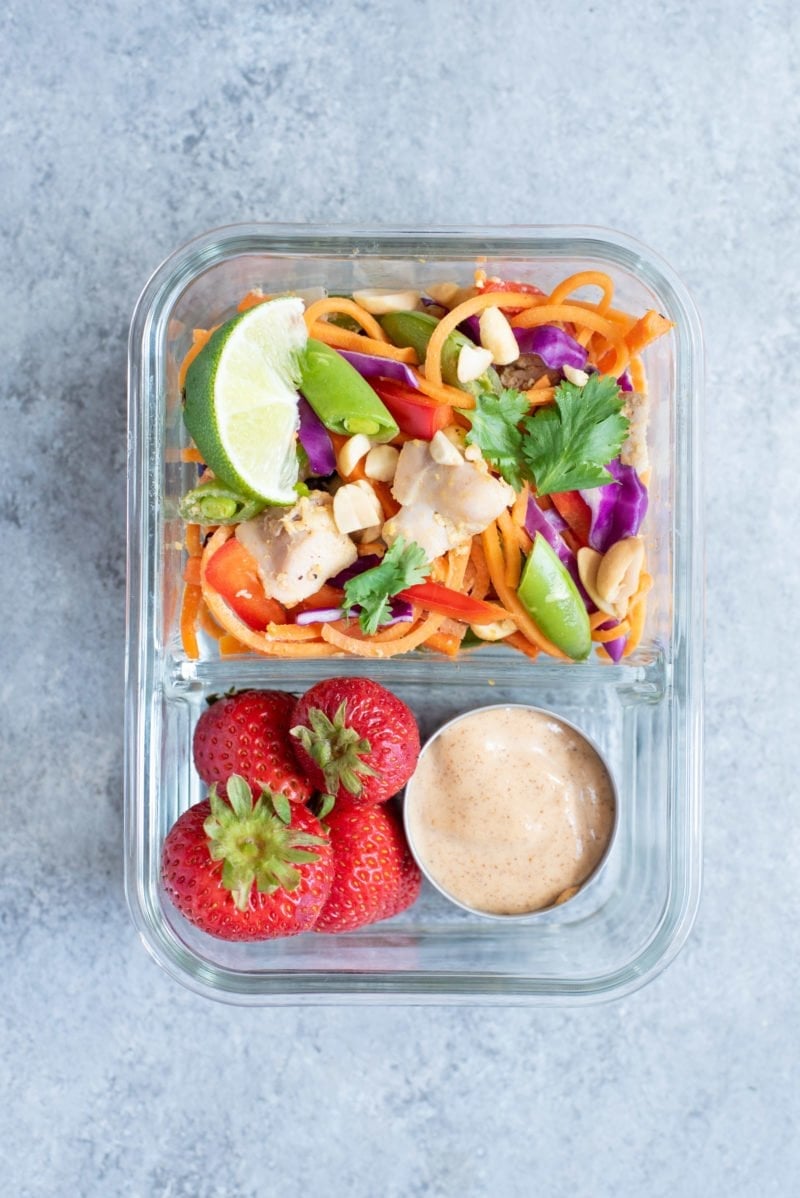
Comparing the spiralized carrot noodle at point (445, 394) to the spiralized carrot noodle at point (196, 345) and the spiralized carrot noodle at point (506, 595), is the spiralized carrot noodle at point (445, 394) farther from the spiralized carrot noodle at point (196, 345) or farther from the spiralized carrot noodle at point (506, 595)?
the spiralized carrot noodle at point (196, 345)

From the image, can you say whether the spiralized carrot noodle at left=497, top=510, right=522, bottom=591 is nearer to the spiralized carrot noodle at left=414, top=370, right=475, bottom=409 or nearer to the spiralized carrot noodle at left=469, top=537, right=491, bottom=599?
the spiralized carrot noodle at left=469, top=537, right=491, bottom=599

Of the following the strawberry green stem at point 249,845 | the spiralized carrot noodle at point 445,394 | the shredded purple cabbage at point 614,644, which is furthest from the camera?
the shredded purple cabbage at point 614,644

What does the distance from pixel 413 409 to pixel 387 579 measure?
0.22 metres

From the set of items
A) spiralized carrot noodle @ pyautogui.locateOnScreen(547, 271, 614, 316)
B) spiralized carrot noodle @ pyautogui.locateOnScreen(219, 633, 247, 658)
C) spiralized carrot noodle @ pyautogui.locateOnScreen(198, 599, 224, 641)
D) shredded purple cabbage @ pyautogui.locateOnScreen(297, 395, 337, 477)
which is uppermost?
spiralized carrot noodle @ pyautogui.locateOnScreen(547, 271, 614, 316)

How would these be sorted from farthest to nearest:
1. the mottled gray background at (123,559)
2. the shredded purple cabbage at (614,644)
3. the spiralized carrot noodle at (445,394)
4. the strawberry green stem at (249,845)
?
the mottled gray background at (123,559) < the shredded purple cabbage at (614,644) < the spiralized carrot noodle at (445,394) < the strawberry green stem at (249,845)

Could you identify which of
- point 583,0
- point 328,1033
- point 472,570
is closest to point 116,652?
point 472,570

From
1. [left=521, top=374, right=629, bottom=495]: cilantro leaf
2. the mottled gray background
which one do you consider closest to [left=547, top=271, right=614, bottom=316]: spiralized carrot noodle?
[left=521, top=374, right=629, bottom=495]: cilantro leaf

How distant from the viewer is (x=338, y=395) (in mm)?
1352

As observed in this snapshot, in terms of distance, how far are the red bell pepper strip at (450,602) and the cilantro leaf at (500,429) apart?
0.16m

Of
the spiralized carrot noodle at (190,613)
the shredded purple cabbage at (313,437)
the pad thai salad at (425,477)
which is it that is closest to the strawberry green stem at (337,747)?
the pad thai salad at (425,477)

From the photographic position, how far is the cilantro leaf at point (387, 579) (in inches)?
54.4

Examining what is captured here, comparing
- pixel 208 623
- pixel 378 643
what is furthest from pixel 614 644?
pixel 208 623

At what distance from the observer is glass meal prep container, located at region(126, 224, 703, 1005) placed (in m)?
1.46

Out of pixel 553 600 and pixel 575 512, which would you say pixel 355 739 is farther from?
pixel 575 512
